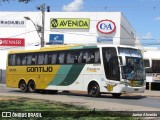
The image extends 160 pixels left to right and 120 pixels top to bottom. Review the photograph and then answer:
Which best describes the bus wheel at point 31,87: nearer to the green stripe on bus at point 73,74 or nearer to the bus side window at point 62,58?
the green stripe on bus at point 73,74

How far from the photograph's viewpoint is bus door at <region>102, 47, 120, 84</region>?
26172mm

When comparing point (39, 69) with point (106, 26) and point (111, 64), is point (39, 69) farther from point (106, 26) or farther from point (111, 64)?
point (106, 26)

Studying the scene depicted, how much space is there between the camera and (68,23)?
6316 centimetres

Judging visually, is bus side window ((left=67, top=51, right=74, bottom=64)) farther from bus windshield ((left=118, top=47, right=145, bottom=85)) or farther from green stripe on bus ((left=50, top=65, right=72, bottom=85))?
bus windshield ((left=118, top=47, right=145, bottom=85))

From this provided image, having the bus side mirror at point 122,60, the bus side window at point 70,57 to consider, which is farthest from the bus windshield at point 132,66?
the bus side window at point 70,57

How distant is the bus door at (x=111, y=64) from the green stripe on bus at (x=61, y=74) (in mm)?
3020

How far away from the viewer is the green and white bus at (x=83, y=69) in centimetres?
2625

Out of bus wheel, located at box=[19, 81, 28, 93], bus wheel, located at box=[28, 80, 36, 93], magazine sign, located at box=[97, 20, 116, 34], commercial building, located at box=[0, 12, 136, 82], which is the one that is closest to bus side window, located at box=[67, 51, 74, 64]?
bus wheel, located at box=[28, 80, 36, 93]

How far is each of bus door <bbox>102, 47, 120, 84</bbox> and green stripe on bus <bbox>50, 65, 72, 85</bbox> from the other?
3.02 m

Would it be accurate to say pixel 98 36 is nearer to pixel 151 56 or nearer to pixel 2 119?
pixel 151 56

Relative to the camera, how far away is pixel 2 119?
1155 cm

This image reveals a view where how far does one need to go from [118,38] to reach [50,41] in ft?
32.2

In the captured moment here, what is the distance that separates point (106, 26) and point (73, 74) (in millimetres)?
33408

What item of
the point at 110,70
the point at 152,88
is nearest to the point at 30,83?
the point at 110,70
